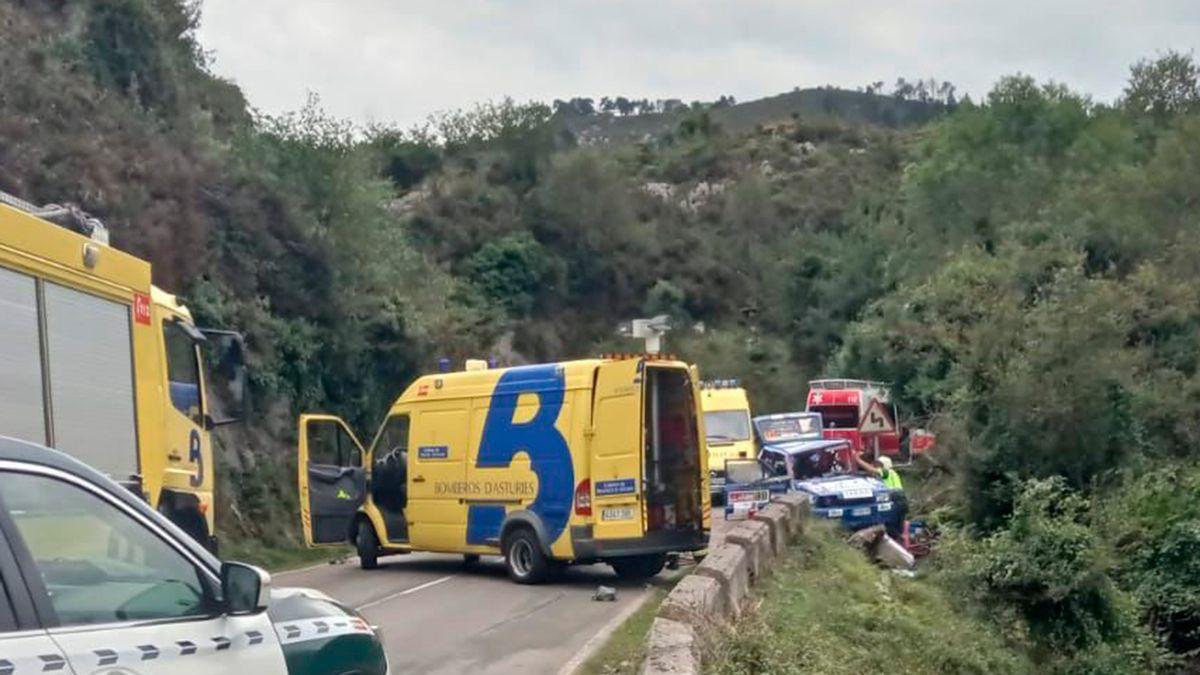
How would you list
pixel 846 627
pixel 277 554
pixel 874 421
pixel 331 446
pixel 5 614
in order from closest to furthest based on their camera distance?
pixel 5 614 → pixel 846 627 → pixel 277 554 → pixel 331 446 → pixel 874 421

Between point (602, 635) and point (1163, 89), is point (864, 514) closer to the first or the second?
point (602, 635)

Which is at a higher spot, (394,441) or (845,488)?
(394,441)

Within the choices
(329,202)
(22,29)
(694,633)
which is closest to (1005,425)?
(329,202)

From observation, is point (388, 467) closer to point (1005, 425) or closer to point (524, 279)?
point (1005, 425)

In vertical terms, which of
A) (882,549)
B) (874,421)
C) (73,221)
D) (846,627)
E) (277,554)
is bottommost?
(882,549)

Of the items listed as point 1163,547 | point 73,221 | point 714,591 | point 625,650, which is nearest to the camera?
point 73,221

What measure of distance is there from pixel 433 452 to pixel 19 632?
15.1 m

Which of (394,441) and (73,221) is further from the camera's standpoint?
(394,441)

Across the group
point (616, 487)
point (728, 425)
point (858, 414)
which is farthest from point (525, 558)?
point (858, 414)

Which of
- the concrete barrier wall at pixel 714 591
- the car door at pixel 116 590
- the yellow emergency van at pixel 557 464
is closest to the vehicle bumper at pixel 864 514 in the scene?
the concrete barrier wall at pixel 714 591

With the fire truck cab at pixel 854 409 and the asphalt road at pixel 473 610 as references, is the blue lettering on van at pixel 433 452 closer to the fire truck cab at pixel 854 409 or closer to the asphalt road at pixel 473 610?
the asphalt road at pixel 473 610

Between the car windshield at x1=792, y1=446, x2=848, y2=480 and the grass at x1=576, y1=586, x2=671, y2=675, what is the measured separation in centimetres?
1353

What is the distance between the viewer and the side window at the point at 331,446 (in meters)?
21.4

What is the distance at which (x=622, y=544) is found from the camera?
17.3m
